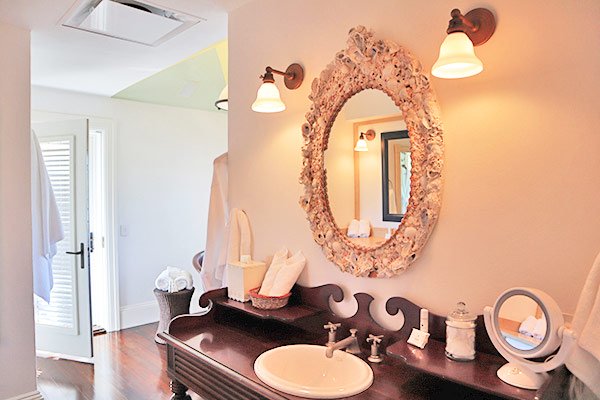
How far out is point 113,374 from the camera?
3312 millimetres

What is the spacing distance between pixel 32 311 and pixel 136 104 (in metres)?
2.42

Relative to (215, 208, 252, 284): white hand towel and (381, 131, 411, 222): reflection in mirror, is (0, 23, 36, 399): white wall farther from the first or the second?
(381, 131, 411, 222): reflection in mirror

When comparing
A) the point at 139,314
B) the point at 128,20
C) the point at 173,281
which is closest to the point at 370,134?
the point at 128,20

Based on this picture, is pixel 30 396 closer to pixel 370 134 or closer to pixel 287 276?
pixel 287 276

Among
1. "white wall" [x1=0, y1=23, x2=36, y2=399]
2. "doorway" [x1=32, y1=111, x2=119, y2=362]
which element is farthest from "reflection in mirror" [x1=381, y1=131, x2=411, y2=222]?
"doorway" [x1=32, y1=111, x2=119, y2=362]

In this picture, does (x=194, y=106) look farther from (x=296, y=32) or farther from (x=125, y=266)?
(x=296, y=32)

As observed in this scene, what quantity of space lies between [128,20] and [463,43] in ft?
6.58

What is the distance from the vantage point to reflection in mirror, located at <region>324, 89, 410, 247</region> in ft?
5.40

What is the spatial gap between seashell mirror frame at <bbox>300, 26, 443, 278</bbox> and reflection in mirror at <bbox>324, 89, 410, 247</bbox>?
3 cm

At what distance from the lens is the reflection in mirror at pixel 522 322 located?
3.81 ft

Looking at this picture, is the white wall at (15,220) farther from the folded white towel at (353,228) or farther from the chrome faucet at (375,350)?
the chrome faucet at (375,350)

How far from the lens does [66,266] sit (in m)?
3.52

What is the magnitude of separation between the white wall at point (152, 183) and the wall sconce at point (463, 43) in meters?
3.75

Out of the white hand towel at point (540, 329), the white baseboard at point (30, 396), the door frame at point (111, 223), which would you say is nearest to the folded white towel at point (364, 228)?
the white hand towel at point (540, 329)
